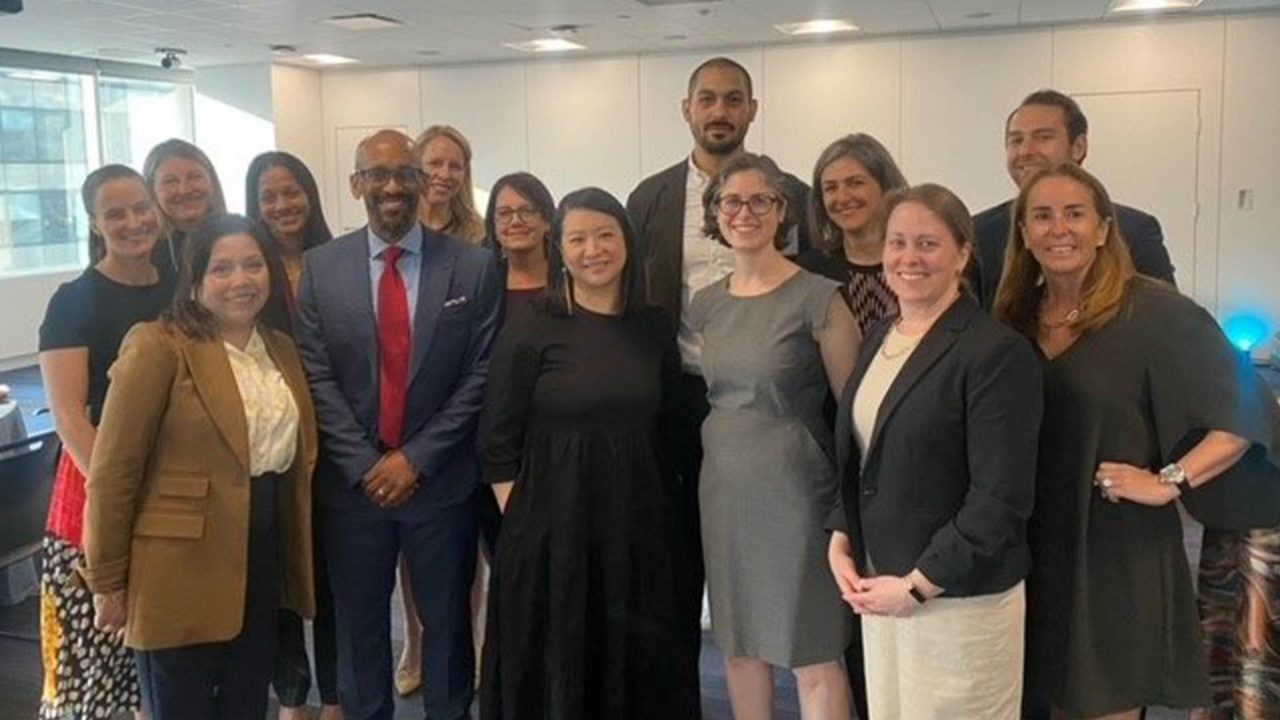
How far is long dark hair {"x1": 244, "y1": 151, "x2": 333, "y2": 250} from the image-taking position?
3104 mm

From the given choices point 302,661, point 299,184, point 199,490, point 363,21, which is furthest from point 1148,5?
point 199,490

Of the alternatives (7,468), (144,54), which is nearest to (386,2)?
(144,54)

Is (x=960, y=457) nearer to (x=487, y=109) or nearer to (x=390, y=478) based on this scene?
(x=390, y=478)

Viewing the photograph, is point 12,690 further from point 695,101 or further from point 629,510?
point 695,101

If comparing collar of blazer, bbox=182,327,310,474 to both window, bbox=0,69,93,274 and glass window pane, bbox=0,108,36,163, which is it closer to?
window, bbox=0,69,93,274

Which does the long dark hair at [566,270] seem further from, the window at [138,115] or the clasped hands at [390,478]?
the window at [138,115]

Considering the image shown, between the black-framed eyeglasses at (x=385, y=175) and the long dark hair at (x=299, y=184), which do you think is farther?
the long dark hair at (x=299, y=184)

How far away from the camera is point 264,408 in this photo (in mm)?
2488

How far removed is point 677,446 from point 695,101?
3.94 ft

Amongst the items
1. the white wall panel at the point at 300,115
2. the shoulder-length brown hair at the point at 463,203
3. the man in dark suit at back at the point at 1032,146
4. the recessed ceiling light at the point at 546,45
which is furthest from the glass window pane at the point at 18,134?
the man in dark suit at back at the point at 1032,146

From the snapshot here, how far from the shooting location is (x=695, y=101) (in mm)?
3330

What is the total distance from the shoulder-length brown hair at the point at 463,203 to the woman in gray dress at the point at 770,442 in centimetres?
146

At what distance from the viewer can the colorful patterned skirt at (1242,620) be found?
8.45ft

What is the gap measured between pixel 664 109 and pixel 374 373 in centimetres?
923
